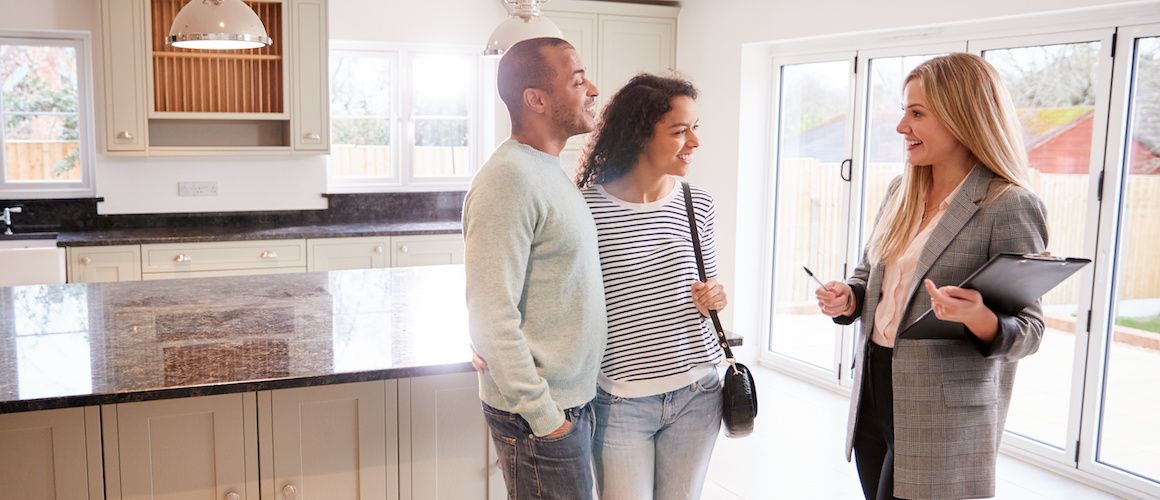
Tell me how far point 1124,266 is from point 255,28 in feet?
11.2

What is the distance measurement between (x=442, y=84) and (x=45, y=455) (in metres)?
4.23

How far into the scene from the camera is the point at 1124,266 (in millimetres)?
3762

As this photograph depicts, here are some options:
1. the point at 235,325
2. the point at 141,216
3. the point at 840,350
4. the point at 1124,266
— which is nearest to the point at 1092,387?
the point at 1124,266

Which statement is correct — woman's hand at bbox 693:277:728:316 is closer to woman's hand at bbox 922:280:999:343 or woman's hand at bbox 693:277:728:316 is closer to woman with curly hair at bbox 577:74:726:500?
woman with curly hair at bbox 577:74:726:500

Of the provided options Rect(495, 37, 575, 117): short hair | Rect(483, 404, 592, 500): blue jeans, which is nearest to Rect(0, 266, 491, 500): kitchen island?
Rect(483, 404, 592, 500): blue jeans

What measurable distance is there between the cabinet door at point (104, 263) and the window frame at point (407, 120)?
131 cm

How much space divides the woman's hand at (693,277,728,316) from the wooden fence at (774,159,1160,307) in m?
1.68

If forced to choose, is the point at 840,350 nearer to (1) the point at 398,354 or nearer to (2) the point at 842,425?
(2) the point at 842,425

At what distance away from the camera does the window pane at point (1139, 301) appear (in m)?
3.62

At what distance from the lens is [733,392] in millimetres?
1976

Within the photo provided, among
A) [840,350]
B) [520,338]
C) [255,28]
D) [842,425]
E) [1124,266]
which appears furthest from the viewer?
[840,350]

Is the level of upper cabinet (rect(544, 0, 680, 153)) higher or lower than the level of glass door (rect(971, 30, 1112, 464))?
higher

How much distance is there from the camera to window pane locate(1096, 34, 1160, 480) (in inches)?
143

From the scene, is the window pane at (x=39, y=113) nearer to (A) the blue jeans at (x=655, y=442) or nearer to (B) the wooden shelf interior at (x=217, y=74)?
(B) the wooden shelf interior at (x=217, y=74)
